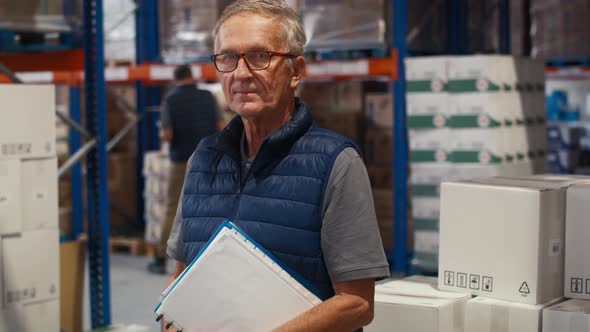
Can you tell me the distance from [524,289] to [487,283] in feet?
0.48

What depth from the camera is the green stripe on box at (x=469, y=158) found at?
275 inches

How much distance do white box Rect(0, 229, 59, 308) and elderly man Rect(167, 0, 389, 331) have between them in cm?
245

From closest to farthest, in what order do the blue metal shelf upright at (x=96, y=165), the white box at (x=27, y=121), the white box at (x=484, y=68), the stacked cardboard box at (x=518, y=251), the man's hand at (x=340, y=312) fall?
the man's hand at (x=340, y=312), the stacked cardboard box at (x=518, y=251), the white box at (x=27, y=121), the blue metal shelf upright at (x=96, y=165), the white box at (x=484, y=68)

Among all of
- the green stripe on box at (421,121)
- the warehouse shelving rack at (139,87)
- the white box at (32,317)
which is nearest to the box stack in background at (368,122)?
the warehouse shelving rack at (139,87)

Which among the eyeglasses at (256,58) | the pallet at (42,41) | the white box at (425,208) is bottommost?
the white box at (425,208)

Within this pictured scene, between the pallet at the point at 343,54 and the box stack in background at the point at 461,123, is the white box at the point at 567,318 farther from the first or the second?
the pallet at the point at 343,54

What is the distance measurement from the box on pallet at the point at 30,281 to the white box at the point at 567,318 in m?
2.64

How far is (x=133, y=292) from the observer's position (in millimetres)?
7781

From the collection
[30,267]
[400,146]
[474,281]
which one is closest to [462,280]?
[474,281]

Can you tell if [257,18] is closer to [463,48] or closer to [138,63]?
[463,48]

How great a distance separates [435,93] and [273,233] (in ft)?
16.5

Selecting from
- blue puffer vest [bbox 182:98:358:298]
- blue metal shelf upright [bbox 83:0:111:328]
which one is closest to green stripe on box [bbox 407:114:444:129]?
blue metal shelf upright [bbox 83:0:111:328]

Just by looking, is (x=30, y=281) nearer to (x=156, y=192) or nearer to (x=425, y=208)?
(x=425, y=208)

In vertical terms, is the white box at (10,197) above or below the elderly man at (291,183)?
below
